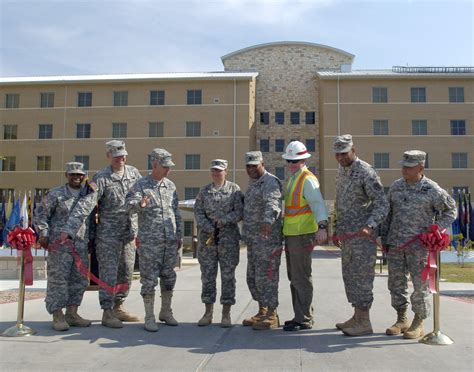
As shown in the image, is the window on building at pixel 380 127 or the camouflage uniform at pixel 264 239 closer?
the camouflage uniform at pixel 264 239

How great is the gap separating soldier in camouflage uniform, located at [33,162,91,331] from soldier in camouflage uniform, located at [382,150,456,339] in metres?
3.93

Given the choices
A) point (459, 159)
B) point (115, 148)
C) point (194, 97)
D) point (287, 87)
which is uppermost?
point (287, 87)

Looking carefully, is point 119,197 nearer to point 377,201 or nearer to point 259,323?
point 259,323

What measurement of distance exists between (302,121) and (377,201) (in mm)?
43973

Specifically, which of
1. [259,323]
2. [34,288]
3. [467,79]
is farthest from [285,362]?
[467,79]

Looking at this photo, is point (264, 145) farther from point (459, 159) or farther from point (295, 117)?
point (459, 159)

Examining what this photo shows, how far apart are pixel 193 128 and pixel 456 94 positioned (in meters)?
24.7

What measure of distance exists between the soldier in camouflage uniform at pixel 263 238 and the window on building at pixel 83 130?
1659 inches

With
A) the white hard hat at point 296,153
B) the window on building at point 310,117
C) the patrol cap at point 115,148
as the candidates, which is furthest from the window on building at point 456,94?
the patrol cap at point 115,148

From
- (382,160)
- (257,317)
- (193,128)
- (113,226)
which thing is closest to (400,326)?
(257,317)

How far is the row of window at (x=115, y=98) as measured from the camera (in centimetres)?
4431

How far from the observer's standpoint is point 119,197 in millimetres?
6297

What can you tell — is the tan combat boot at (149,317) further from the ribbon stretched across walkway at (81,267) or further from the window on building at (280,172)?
the window on building at (280,172)

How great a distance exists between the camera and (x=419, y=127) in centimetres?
4306
